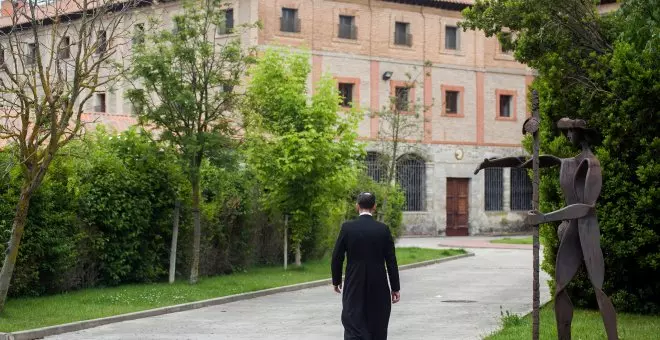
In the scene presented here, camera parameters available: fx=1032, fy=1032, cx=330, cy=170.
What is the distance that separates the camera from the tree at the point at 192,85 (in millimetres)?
21359

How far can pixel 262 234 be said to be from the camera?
28.0 m

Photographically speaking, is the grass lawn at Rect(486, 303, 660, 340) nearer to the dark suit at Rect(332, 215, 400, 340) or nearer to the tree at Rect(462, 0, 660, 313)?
the tree at Rect(462, 0, 660, 313)

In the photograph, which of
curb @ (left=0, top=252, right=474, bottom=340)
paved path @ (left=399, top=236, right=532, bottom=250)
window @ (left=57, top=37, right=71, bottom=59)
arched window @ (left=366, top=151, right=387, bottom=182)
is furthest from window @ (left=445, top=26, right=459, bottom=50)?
window @ (left=57, top=37, right=71, bottom=59)

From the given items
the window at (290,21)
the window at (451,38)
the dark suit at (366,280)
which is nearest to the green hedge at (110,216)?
the dark suit at (366,280)

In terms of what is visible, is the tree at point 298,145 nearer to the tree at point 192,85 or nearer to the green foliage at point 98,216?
the tree at point 192,85

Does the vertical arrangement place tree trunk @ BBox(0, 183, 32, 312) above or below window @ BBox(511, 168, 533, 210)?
below

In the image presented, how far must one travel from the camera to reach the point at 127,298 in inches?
745

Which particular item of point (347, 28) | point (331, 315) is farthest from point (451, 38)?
point (331, 315)

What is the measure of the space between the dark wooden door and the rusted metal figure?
4119 cm

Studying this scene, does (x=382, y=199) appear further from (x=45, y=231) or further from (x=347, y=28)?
(x=45, y=231)

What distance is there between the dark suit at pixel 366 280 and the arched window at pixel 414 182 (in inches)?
1575

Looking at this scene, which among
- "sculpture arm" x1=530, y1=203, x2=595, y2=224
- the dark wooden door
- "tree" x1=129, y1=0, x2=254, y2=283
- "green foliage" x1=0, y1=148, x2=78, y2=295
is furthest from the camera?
the dark wooden door

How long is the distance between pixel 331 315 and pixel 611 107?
5.85m

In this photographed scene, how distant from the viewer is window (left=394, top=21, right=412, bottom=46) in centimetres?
5012
